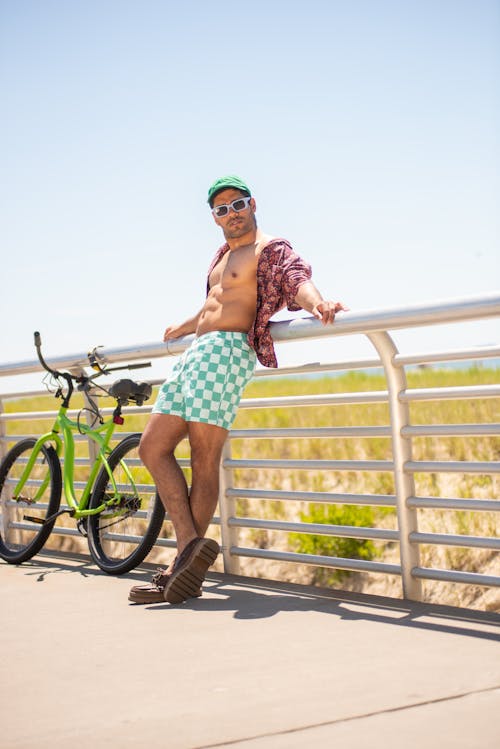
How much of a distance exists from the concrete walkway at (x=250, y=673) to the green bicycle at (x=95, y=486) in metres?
0.72

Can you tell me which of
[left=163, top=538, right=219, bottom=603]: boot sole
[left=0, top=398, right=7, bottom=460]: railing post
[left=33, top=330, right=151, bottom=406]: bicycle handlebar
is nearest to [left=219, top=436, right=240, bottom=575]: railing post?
[left=163, top=538, right=219, bottom=603]: boot sole

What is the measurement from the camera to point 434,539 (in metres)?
4.27

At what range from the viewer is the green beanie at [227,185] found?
15.9 feet

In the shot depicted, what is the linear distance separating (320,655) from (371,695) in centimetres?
52

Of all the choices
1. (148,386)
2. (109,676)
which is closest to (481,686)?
(109,676)

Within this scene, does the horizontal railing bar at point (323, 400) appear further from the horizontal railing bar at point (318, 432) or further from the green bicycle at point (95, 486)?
the green bicycle at point (95, 486)

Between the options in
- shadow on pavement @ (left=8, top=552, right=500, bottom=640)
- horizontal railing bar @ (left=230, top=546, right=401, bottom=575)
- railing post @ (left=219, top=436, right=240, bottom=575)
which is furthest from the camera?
railing post @ (left=219, top=436, right=240, bottom=575)

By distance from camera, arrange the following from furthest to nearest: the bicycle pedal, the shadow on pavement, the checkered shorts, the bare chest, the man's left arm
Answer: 1. the bicycle pedal
2. the bare chest
3. the checkered shorts
4. the man's left arm
5. the shadow on pavement

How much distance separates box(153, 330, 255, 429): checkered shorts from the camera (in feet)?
15.5

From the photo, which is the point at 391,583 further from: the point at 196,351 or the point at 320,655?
the point at 320,655

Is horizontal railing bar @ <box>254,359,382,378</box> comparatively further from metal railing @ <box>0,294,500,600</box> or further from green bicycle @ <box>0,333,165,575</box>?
green bicycle @ <box>0,333,165,575</box>

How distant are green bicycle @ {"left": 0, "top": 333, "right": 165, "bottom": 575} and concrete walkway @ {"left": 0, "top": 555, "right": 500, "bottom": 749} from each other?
716 mm

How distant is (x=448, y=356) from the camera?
4211 millimetres

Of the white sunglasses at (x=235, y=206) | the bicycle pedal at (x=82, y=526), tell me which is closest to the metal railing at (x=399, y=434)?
the white sunglasses at (x=235, y=206)
